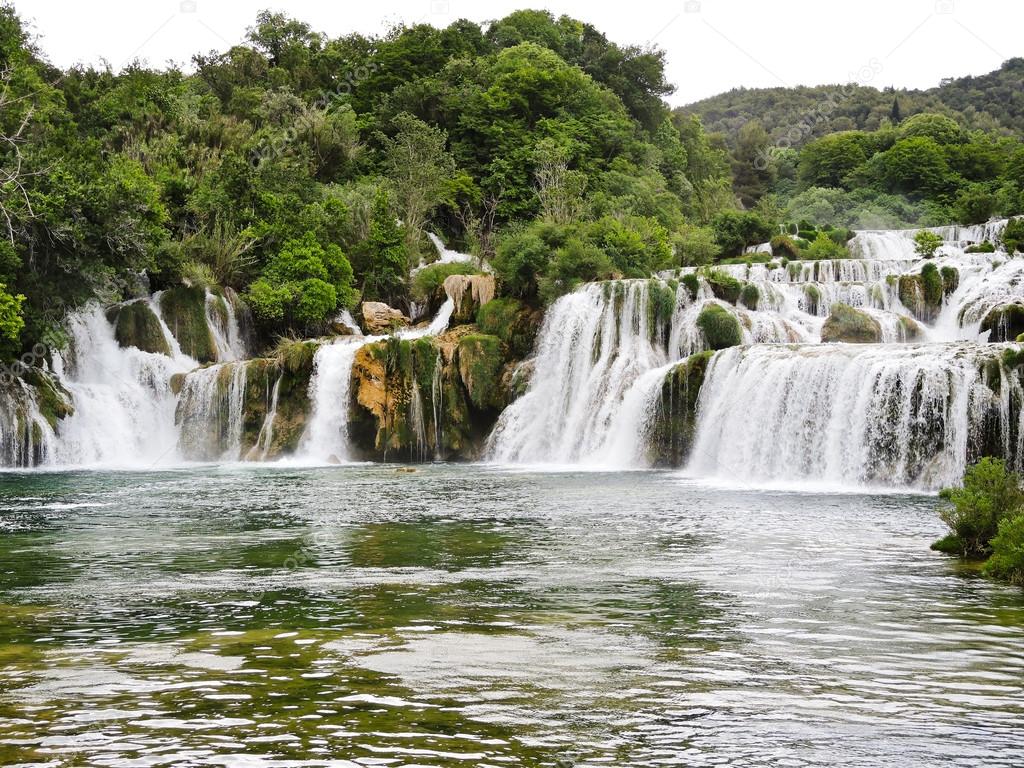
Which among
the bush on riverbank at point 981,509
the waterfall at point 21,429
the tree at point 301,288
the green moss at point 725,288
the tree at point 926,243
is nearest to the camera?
the bush on riverbank at point 981,509

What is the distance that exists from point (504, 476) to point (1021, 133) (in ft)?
283

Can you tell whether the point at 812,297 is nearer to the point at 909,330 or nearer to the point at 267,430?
the point at 909,330

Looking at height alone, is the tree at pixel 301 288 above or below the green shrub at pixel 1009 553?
above

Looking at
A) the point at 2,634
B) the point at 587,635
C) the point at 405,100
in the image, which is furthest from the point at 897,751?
the point at 405,100

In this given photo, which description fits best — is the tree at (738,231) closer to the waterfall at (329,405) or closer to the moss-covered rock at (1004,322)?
the moss-covered rock at (1004,322)

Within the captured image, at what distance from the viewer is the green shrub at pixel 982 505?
12.1 meters

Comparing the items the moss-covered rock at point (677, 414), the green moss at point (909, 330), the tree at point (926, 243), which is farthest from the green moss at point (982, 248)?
the moss-covered rock at point (677, 414)

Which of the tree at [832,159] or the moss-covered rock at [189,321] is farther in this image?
the tree at [832,159]

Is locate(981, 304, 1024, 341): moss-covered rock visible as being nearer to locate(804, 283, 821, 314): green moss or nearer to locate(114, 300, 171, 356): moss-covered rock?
locate(804, 283, 821, 314): green moss

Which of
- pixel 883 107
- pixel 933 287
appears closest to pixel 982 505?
pixel 933 287

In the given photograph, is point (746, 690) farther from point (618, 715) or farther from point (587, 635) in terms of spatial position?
point (587, 635)

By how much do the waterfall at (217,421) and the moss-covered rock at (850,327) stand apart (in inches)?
726

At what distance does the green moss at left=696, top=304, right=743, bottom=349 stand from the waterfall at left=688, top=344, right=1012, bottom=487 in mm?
4957

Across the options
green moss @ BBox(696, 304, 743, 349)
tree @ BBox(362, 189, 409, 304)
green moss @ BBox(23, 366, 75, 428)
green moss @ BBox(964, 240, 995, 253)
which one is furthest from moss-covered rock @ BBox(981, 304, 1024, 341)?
green moss @ BBox(23, 366, 75, 428)
